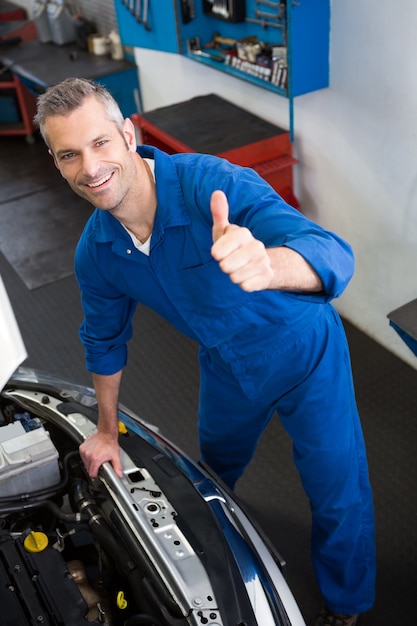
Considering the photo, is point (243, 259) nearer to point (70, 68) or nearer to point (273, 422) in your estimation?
point (273, 422)

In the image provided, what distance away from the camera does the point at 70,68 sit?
4668 mm

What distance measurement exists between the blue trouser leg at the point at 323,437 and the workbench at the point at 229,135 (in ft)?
4.35

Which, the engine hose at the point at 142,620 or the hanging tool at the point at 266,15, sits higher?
the hanging tool at the point at 266,15

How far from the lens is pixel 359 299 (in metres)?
3.26

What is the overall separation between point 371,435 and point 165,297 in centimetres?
138

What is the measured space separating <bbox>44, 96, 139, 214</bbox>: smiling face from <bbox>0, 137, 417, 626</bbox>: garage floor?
1.47m

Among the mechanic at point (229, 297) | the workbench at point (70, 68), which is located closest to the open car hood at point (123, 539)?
the mechanic at point (229, 297)

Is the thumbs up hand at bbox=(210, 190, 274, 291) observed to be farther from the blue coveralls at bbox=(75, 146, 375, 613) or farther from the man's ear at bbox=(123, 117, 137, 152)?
the man's ear at bbox=(123, 117, 137, 152)

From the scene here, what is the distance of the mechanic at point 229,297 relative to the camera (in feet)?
4.58

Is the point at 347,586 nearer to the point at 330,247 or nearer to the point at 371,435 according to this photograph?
the point at 371,435

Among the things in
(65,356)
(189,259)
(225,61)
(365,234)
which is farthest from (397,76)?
(65,356)

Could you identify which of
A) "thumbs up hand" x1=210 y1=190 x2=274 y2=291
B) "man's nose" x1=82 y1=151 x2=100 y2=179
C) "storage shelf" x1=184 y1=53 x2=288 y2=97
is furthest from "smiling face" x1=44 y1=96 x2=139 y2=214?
"storage shelf" x1=184 y1=53 x2=288 y2=97

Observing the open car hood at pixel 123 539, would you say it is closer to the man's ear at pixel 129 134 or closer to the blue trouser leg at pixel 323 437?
the blue trouser leg at pixel 323 437

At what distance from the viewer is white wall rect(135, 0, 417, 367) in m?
2.52
